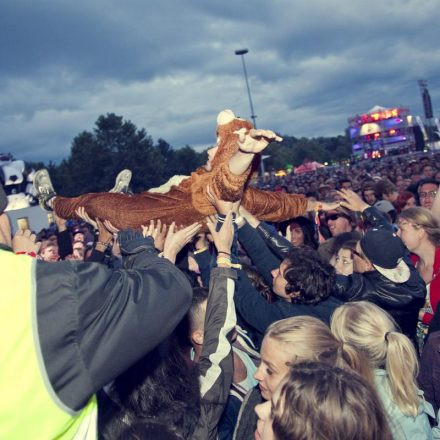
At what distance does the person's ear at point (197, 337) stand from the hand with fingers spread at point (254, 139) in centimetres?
108

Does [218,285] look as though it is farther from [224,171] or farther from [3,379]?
[3,379]

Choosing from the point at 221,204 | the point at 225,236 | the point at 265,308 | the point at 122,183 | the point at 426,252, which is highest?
the point at 122,183

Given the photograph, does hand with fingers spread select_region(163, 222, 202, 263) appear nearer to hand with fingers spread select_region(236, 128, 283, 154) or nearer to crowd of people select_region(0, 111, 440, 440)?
crowd of people select_region(0, 111, 440, 440)

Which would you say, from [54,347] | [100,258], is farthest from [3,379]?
[100,258]

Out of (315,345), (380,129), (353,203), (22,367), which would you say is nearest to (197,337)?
(315,345)

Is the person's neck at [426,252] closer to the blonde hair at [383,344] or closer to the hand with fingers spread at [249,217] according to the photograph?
the hand with fingers spread at [249,217]

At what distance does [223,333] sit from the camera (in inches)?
86.5

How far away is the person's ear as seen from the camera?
268 cm

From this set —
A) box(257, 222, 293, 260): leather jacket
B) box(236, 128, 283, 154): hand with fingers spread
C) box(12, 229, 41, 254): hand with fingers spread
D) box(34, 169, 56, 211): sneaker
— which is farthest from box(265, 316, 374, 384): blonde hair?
box(34, 169, 56, 211): sneaker

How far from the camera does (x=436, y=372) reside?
2.46m

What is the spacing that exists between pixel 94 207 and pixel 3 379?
88.8 inches

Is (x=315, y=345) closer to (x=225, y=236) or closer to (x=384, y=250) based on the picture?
(x=225, y=236)

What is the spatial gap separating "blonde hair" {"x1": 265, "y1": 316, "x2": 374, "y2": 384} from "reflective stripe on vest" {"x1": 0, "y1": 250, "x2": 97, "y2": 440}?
111 cm

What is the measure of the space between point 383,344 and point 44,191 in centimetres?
337
